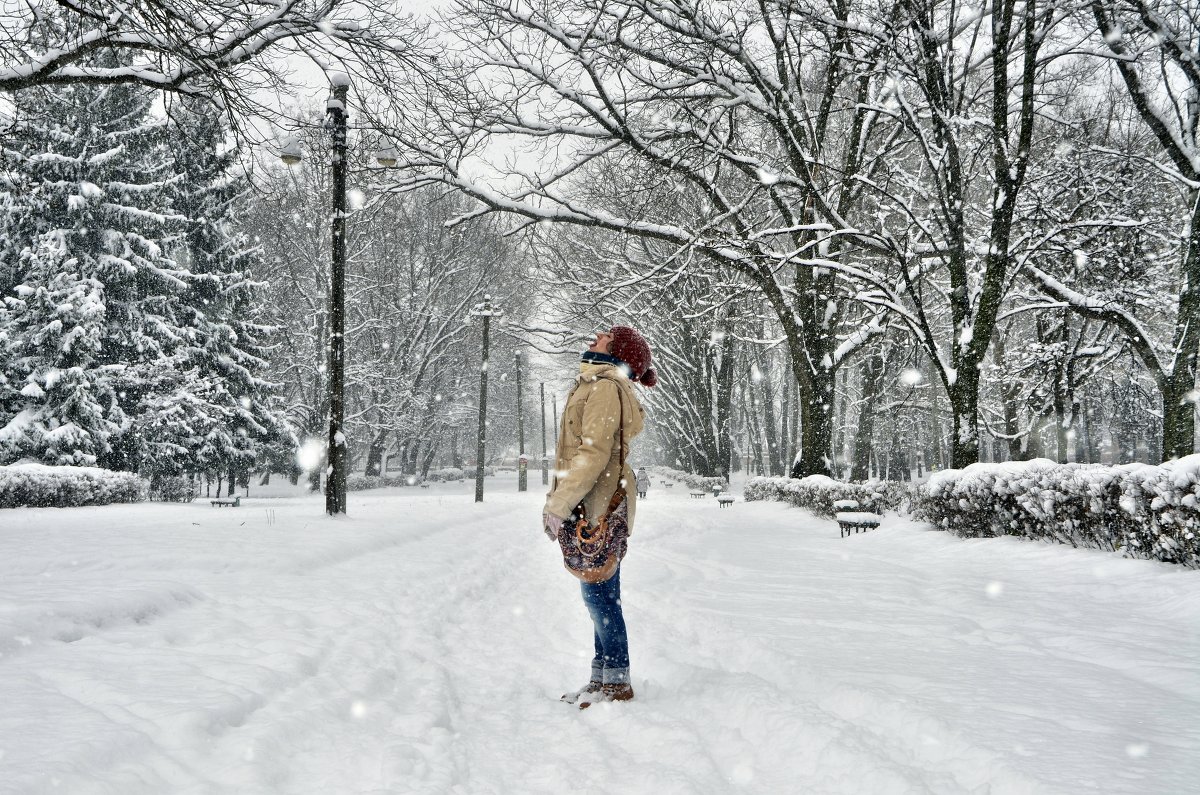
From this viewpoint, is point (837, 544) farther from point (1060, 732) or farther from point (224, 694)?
point (224, 694)

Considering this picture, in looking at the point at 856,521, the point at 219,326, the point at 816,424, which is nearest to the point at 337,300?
the point at 856,521

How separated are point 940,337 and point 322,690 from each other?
25.4 metres

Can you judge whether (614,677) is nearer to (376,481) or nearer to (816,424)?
(816,424)

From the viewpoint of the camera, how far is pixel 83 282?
1898 cm

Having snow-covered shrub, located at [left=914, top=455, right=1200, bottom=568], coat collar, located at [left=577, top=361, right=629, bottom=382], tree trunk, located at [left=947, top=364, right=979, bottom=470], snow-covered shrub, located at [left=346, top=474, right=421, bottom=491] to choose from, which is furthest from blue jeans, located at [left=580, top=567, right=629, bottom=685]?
snow-covered shrub, located at [left=346, top=474, right=421, bottom=491]

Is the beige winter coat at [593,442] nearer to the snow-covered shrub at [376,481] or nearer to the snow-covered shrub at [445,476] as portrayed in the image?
the snow-covered shrub at [376,481]

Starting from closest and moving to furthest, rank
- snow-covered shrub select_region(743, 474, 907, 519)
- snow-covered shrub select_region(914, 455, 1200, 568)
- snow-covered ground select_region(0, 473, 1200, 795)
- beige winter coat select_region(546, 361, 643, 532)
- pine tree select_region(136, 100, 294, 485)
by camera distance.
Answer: snow-covered ground select_region(0, 473, 1200, 795) → beige winter coat select_region(546, 361, 643, 532) → snow-covered shrub select_region(914, 455, 1200, 568) → snow-covered shrub select_region(743, 474, 907, 519) → pine tree select_region(136, 100, 294, 485)

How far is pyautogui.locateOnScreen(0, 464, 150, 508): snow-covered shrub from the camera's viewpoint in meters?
13.6

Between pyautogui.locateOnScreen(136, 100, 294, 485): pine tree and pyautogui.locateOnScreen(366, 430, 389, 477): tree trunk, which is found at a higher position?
pyautogui.locateOnScreen(136, 100, 294, 485): pine tree

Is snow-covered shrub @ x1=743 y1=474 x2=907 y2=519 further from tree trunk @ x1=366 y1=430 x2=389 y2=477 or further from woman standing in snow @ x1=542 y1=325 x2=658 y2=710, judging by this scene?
tree trunk @ x1=366 y1=430 x2=389 y2=477

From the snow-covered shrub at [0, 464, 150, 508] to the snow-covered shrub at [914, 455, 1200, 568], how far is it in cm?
1654

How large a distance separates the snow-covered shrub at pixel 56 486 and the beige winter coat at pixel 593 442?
14905 millimetres

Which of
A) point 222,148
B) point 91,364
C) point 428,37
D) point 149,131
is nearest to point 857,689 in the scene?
point 428,37

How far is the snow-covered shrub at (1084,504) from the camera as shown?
585cm
